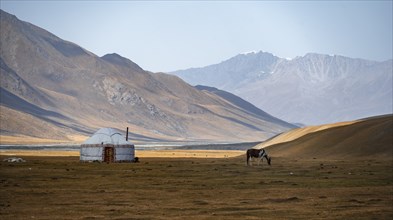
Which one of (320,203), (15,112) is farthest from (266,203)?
(15,112)

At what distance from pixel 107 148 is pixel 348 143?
931 inches

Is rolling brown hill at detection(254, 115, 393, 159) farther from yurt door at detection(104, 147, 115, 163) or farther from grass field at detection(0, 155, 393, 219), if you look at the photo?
grass field at detection(0, 155, 393, 219)

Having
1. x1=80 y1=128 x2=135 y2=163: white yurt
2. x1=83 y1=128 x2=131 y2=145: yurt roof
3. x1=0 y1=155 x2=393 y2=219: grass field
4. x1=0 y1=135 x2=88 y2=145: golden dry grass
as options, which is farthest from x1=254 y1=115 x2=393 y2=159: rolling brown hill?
x1=0 y1=135 x2=88 y2=145: golden dry grass

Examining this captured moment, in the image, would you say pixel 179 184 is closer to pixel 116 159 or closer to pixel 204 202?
pixel 204 202

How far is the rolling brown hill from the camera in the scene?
64.3m

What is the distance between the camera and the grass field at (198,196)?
21844 mm

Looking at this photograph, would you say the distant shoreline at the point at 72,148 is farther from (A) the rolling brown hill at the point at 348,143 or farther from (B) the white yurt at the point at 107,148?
(B) the white yurt at the point at 107,148

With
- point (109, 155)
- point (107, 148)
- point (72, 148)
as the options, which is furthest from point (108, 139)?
point (72, 148)

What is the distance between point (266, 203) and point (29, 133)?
539 ft

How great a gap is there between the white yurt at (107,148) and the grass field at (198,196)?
69.4ft

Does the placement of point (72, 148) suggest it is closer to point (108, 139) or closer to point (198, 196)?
point (108, 139)

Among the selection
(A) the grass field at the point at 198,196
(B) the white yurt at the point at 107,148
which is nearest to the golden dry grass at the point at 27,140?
(B) the white yurt at the point at 107,148

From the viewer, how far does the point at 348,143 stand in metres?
69.4

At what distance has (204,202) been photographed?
2545cm
